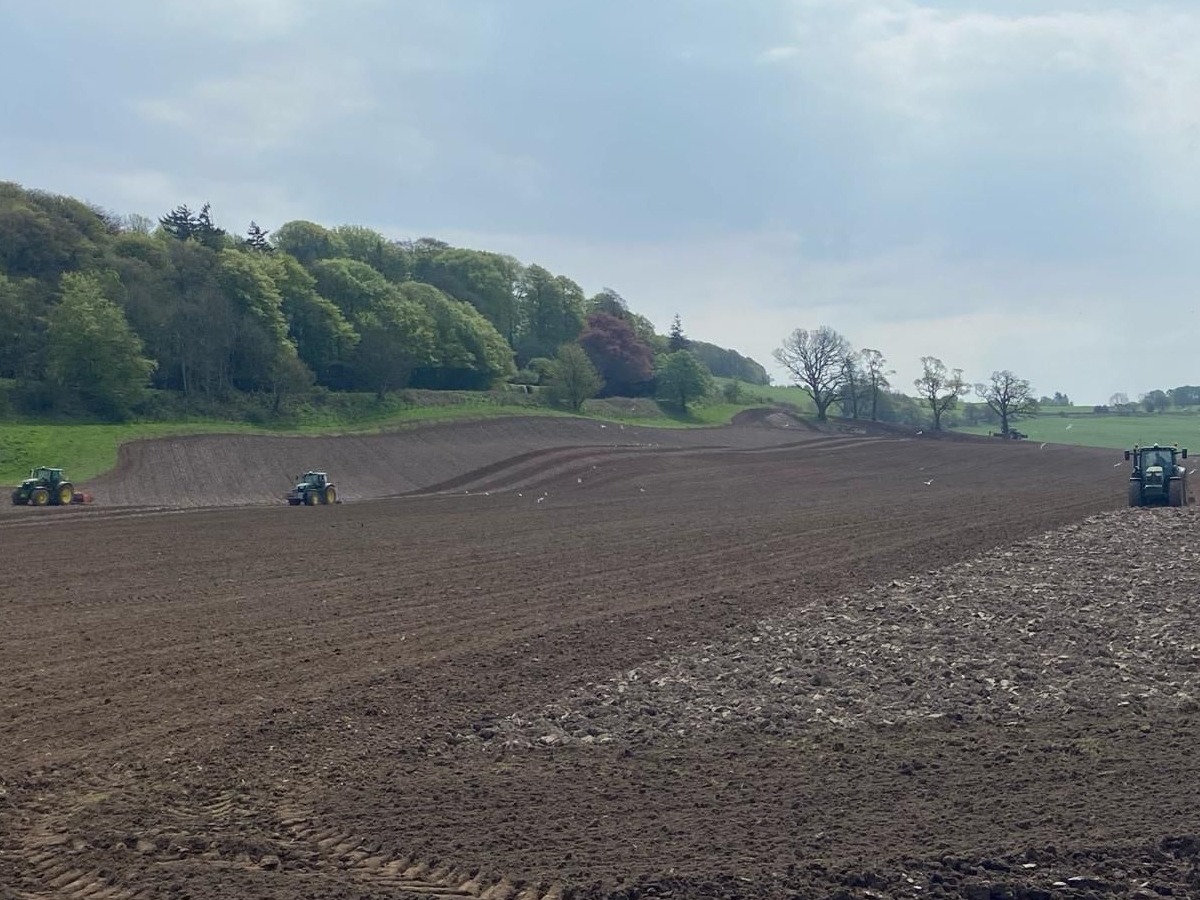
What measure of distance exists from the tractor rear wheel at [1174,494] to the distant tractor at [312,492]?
104 feet

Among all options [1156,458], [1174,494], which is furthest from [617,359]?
[1174,494]

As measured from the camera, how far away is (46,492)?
152ft

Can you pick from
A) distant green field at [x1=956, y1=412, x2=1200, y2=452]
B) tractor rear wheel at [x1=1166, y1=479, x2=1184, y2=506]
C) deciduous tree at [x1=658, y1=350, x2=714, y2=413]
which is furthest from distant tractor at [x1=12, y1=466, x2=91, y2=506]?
distant green field at [x1=956, y1=412, x2=1200, y2=452]

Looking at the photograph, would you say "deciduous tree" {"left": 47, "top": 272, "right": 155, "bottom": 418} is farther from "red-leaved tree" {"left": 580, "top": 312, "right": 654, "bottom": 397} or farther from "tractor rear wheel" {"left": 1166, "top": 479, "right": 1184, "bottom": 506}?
"tractor rear wheel" {"left": 1166, "top": 479, "right": 1184, "bottom": 506}

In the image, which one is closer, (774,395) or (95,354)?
Result: (95,354)

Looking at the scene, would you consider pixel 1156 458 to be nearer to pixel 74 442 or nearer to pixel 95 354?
pixel 74 442

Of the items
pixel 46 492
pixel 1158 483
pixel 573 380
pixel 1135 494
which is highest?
pixel 573 380

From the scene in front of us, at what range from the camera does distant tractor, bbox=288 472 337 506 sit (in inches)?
1961

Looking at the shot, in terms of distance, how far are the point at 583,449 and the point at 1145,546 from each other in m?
46.8

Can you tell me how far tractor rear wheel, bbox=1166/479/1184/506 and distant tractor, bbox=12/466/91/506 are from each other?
1560 inches

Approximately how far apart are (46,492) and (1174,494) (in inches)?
1600

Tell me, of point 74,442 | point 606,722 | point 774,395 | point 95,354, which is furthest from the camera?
point 774,395

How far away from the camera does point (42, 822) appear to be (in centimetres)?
927

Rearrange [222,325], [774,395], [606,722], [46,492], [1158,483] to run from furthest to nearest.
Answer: [774,395] → [222,325] → [46,492] → [1158,483] → [606,722]
